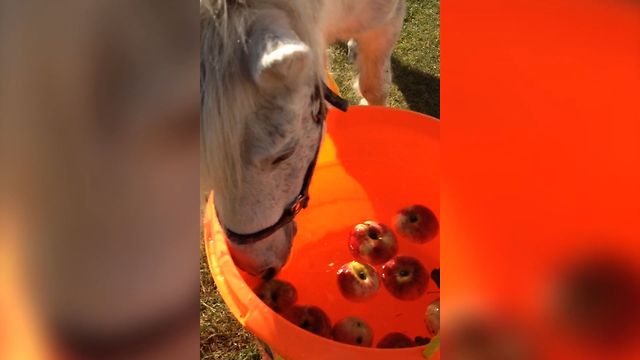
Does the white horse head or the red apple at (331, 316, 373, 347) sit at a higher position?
the white horse head

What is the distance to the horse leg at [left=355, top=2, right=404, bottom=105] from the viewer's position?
6.27 feet

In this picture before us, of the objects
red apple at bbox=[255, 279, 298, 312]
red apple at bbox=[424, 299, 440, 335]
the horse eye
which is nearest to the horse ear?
the horse eye

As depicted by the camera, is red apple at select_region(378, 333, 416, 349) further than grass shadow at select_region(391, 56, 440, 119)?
No

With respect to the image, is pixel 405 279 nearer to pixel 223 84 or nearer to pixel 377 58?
pixel 377 58

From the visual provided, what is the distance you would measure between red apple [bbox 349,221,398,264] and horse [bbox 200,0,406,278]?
1.29 ft

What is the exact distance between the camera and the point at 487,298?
0.44 meters

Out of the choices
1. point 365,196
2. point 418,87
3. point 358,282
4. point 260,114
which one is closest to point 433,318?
point 358,282

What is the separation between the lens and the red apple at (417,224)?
1655mm

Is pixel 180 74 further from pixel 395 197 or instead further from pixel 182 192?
pixel 395 197

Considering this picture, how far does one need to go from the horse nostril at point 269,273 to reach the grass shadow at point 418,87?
117cm

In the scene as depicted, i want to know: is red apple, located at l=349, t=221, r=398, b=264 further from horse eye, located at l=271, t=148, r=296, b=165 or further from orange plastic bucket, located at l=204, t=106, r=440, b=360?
horse eye, located at l=271, t=148, r=296, b=165

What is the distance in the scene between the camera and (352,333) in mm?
1449

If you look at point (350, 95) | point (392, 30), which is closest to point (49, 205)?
point (392, 30)

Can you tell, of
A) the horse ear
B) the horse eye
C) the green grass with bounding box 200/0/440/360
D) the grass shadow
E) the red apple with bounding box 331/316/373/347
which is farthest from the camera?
the grass shadow
